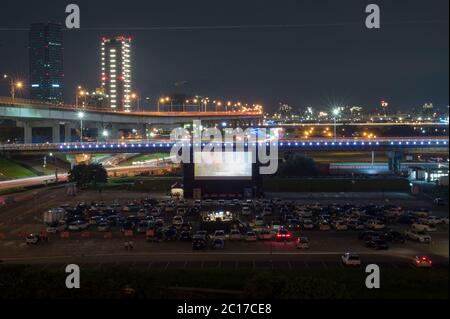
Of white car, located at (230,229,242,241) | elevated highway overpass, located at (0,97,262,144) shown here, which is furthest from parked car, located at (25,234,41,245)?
elevated highway overpass, located at (0,97,262,144)

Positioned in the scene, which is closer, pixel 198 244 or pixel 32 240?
pixel 198 244

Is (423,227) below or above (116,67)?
below

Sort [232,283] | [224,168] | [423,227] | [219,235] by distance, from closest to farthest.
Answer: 1. [232,283]
2. [219,235]
3. [423,227]
4. [224,168]

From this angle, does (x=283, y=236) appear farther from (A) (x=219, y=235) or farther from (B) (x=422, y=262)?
(B) (x=422, y=262)

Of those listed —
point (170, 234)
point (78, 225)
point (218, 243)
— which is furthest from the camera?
point (78, 225)

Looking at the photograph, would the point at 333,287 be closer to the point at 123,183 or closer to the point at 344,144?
the point at 123,183

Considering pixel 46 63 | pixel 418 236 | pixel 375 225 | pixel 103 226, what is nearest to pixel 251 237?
pixel 375 225

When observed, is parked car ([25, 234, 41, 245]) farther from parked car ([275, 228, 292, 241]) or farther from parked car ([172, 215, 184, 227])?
parked car ([275, 228, 292, 241])

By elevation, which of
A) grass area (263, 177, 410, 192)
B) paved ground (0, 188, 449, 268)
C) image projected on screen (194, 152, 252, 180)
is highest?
image projected on screen (194, 152, 252, 180)

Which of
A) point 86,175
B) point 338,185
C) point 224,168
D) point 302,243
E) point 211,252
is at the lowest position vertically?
point 211,252
